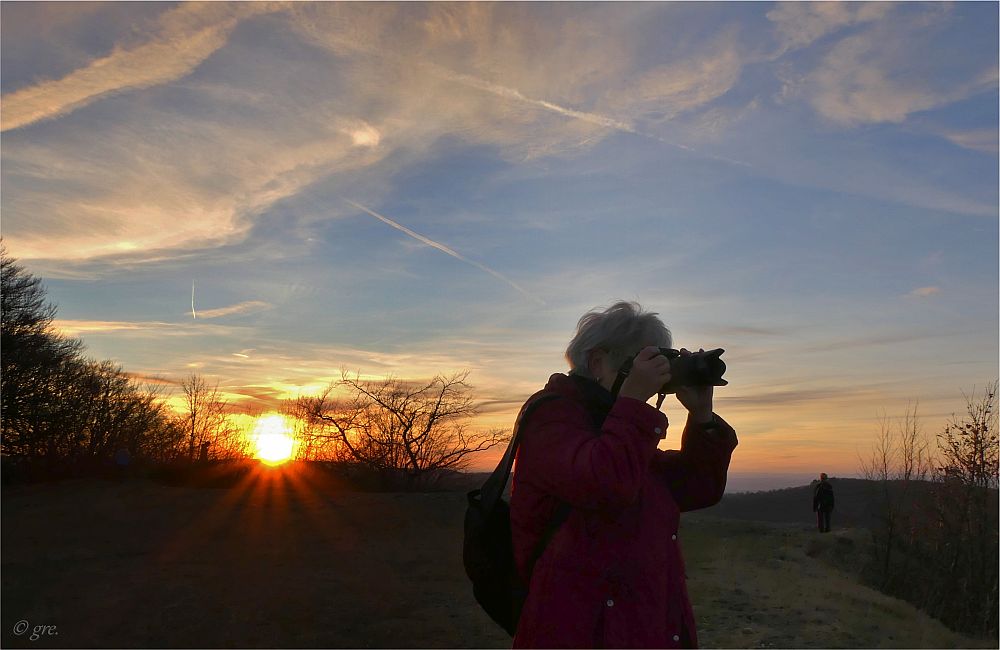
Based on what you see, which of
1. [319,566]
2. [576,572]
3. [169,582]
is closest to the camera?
[576,572]

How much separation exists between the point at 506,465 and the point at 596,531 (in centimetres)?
33

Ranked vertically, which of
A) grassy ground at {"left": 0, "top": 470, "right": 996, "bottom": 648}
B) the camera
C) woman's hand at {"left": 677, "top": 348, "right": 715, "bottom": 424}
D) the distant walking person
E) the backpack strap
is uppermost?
the camera

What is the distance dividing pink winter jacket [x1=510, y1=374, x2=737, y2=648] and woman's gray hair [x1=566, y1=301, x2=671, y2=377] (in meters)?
0.14

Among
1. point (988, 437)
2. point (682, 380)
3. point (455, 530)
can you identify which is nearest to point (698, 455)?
point (682, 380)

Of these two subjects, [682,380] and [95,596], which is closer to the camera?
[682,380]

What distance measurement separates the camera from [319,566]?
11586 millimetres

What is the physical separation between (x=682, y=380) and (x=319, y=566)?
10561mm

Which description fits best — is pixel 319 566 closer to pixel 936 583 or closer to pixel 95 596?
pixel 95 596

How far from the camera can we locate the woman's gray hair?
2301 mm

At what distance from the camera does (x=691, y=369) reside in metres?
2.28

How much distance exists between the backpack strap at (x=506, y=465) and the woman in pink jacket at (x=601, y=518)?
20mm

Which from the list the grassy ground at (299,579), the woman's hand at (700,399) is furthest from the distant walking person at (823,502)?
the woman's hand at (700,399)

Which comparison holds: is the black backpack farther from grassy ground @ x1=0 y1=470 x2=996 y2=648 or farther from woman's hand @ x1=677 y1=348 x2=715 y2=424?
grassy ground @ x1=0 y1=470 x2=996 y2=648

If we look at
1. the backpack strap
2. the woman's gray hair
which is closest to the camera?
the woman's gray hair
